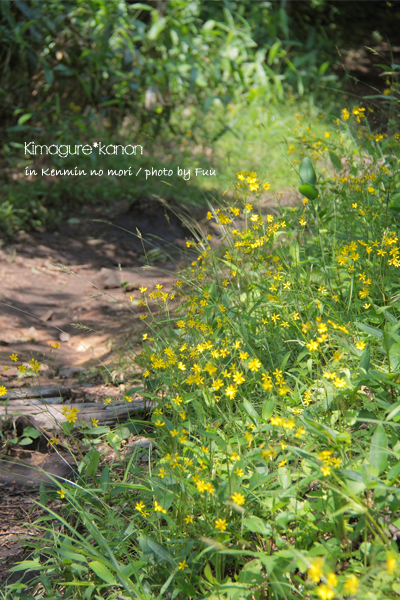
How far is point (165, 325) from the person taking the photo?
2.61 m

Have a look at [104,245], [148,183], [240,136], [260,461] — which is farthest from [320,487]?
[240,136]

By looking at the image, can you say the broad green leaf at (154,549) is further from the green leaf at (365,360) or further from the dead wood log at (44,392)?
the dead wood log at (44,392)

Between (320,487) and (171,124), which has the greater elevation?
(320,487)

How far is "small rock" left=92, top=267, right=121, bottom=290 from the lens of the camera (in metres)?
3.95

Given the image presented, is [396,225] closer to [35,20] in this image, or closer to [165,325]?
[165,325]

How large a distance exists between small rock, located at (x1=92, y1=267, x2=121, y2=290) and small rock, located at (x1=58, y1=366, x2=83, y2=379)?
3.85ft

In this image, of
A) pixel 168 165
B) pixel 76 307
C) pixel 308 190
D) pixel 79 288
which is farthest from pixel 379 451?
pixel 168 165

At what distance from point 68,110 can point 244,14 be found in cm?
413

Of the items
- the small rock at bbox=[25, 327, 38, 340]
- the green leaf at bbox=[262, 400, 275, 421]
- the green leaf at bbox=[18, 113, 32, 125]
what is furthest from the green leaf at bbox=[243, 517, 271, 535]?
the green leaf at bbox=[18, 113, 32, 125]

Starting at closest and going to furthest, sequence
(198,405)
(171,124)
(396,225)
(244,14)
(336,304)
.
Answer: (198,405) < (336,304) < (396,225) < (171,124) < (244,14)

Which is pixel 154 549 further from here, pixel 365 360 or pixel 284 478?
pixel 365 360

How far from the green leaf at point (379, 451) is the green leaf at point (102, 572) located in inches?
27.7

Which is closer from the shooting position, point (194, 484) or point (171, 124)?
point (194, 484)

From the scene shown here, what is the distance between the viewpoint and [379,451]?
1252 mm
